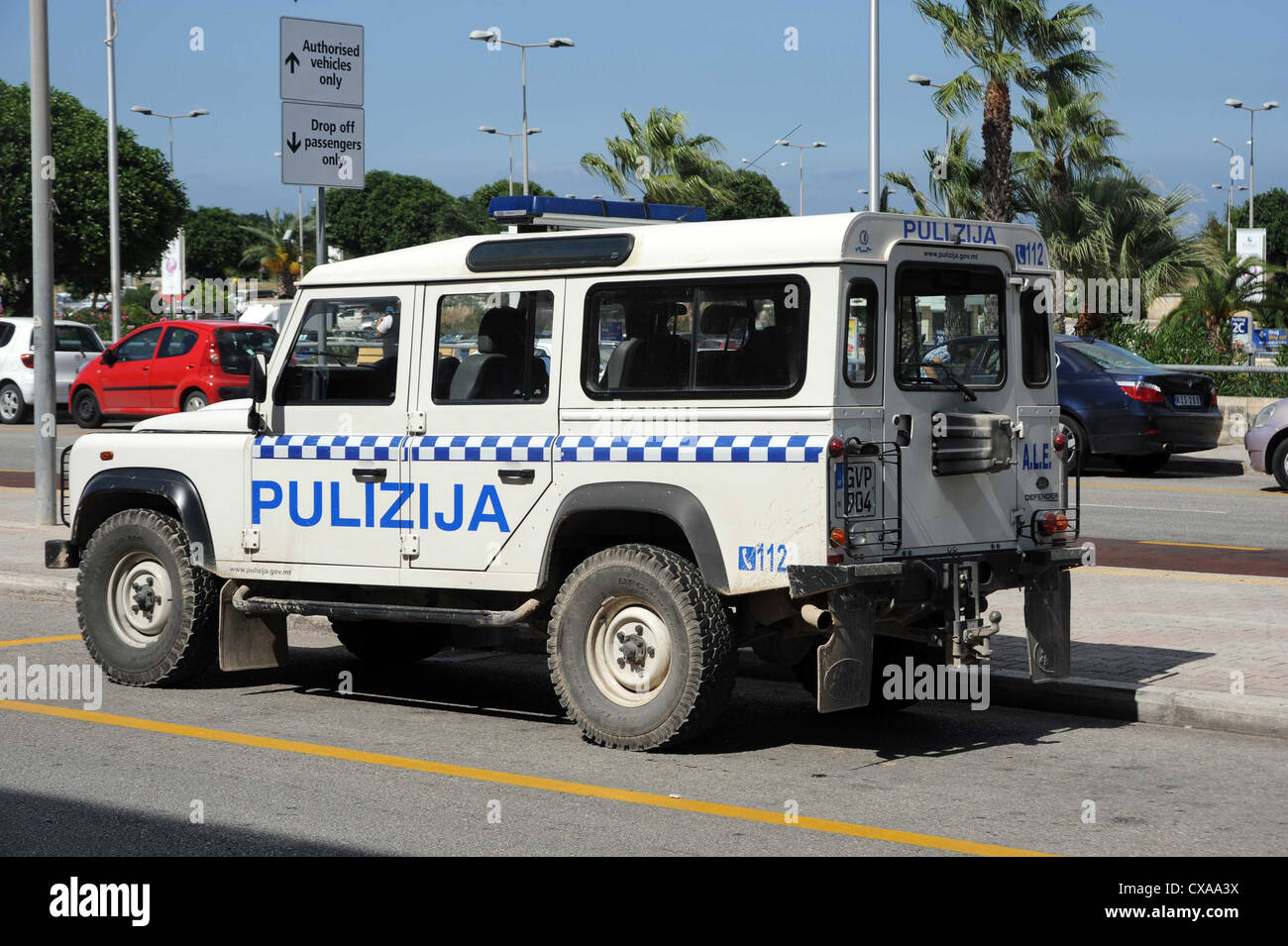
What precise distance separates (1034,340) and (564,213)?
2.30 m

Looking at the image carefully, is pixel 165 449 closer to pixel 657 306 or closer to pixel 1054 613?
pixel 657 306

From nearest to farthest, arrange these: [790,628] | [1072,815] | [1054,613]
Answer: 1. [1072,815]
2. [790,628]
3. [1054,613]

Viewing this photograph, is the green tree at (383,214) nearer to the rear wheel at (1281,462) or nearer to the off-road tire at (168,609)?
the rear wheel at (1281,462)

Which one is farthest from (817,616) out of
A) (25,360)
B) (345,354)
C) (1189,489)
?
(25,360)

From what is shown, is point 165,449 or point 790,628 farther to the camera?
point 165,449

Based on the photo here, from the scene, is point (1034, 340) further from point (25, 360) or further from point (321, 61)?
point (25, 360)

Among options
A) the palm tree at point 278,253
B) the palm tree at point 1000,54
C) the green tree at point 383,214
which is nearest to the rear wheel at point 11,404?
the palm tree at point 1000,54

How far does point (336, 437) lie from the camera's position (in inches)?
317

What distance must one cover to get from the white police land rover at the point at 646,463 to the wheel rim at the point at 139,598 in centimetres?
5

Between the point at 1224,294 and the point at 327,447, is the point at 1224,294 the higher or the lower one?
the higher one

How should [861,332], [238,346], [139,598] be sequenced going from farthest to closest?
[238,346]
[139,598]
[861,332]

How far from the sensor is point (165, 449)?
28.1 ft
